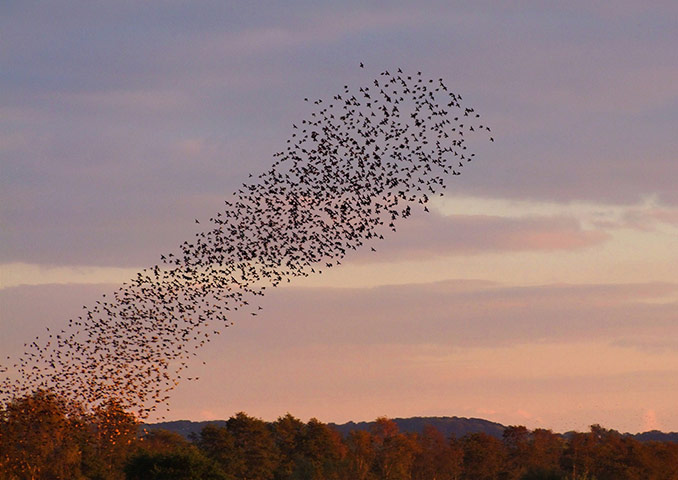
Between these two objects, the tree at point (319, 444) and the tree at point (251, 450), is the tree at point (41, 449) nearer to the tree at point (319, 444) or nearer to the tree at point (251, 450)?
the tree at point (251, 450)

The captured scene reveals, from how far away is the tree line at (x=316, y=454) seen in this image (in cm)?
11281

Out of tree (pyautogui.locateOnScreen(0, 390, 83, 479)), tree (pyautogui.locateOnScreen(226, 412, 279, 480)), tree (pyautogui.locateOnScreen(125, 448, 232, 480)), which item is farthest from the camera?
tree (pyautogui.locateOnScreen(226, 412, 279, 480))

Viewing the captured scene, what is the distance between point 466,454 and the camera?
175750mm

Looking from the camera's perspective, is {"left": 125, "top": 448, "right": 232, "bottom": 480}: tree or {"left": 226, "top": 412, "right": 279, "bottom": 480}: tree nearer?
{"left": 125, "top": 448, "right": 232, "bottom": 480}: tree

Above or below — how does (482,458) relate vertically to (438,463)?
above

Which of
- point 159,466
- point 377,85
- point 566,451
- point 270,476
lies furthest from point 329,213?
point 566,451

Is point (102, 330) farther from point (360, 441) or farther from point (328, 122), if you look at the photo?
point (360, 441)

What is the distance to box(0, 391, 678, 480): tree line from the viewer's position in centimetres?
11281

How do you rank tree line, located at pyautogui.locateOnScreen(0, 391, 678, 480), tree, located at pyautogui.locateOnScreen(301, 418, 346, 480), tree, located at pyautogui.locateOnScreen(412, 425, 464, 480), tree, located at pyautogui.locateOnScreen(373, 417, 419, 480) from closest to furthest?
tree line, located at pyautogui.locateOnScreen(0, 391, 678, 480), tree, located at pyautogui.locateOnScreen(373, 417, 419, 480), tree, located at pyautogui.locateOnScreen(301, 418, 346, 480), tree, located at pyautogui.locateOnScreen(412, 425, 464, 480)

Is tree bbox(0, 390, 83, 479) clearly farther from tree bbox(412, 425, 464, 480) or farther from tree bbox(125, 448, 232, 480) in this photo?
tree bbox(412, 425, 464, 480)

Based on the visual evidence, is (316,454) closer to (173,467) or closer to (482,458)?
(482,458)

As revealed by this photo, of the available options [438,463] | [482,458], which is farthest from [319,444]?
[482,458]

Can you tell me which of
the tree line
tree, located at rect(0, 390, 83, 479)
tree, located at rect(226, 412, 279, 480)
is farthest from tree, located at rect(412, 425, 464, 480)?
tree, located at rect(0, 390, 83, 479)

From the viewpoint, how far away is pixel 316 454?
162 m
